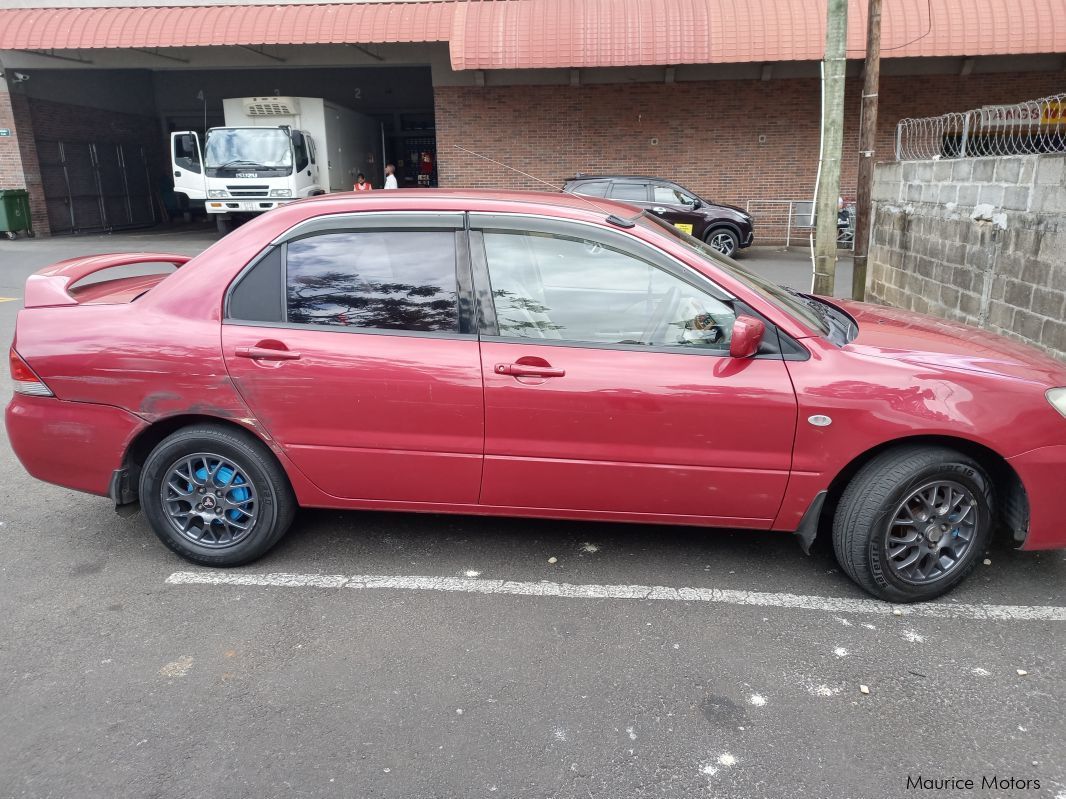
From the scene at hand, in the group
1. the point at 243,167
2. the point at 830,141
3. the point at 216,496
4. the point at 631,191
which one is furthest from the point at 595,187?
the point at 216,496

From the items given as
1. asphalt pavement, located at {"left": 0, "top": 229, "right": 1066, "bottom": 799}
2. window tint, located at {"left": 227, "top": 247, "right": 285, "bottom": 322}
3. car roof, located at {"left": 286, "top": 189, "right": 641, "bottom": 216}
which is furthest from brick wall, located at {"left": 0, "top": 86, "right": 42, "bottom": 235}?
car roof, located at {"left": 286, "top": 189, "right": 641, "bottom": 216}

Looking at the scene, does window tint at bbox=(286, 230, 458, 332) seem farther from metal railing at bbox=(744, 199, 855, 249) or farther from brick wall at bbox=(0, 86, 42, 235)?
brick wall at bbox=(0, 86, 42, 235)

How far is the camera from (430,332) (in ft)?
11.5

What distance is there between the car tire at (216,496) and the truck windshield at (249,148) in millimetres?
16509

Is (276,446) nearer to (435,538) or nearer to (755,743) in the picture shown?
(435,538)

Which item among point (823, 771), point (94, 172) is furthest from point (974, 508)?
point (94, 172)

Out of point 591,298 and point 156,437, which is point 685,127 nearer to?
point 591,298

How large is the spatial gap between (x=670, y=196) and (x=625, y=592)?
14.0 meters

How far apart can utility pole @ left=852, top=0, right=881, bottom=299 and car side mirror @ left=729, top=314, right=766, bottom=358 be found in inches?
251

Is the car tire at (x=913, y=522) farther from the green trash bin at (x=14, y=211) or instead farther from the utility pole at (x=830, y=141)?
the green trash bin at (x=14, y=211)

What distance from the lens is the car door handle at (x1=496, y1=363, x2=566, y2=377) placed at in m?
3.36

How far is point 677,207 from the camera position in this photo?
16.2 m

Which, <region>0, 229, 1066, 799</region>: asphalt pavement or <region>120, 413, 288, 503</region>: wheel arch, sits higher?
<region>120, 413, 288, 503</region>: wheel arch

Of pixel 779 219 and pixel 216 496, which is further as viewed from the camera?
pixel 779 219
